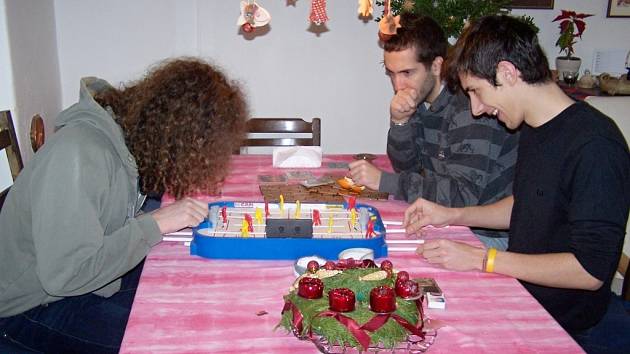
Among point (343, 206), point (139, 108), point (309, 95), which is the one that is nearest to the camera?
point (139, 108)

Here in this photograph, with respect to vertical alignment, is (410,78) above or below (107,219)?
above

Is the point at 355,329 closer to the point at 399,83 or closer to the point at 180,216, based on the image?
the point at 180,216

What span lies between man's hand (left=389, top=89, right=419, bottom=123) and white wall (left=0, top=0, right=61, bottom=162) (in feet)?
5.16

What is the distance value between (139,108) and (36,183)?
1.02ft

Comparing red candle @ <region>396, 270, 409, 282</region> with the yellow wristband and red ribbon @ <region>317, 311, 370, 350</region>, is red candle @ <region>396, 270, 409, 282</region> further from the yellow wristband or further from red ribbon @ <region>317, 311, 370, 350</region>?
the yellow wristband

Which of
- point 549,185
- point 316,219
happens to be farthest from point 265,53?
point 549,185

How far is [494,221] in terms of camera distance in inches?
71.1

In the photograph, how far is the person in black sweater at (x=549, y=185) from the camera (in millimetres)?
1353

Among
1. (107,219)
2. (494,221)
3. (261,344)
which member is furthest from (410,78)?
(261,344)

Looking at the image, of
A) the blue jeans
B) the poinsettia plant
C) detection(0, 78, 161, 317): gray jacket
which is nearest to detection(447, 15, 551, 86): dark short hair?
detection(0, 78, 161, 317): gray jacket

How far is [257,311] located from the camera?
1.23 m

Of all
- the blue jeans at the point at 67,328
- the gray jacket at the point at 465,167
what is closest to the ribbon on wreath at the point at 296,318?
the blue jeans at the point at 67,328

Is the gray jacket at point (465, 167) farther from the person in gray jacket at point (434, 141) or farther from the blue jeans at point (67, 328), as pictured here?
the blue jeans at point (67, 328)

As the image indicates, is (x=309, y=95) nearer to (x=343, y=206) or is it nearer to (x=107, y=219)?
(x=343, y=206)
